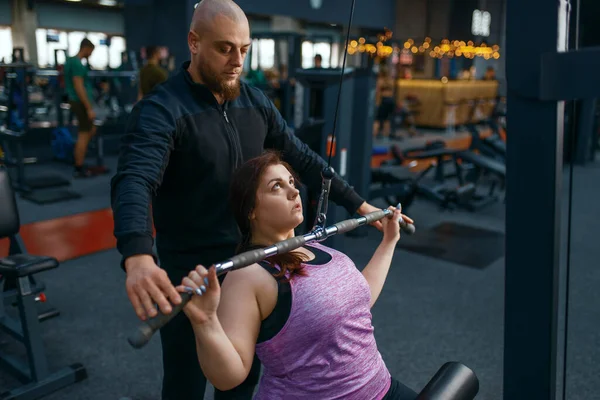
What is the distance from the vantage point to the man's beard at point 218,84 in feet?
4.80

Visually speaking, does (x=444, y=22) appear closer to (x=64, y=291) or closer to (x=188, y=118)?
(x=64, y=291)

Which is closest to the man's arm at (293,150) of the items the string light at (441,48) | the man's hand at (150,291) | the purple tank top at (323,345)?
the purple tank top at (323,345)

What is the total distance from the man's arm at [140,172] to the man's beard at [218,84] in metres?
0.15

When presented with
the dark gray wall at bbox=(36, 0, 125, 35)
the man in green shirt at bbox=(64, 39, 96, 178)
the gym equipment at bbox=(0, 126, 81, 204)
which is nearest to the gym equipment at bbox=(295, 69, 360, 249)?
the gym equipment at bbox=(0, 126, 81, 204)

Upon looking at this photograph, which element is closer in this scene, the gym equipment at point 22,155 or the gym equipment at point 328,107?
the gym equipment at point 328,107

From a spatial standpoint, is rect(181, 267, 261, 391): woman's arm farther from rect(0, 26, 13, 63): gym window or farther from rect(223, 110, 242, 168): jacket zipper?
rect(0, 26, 13, 63): gym window

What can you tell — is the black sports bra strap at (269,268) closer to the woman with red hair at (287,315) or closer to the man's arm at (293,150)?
the woman with red hair at (287,315)

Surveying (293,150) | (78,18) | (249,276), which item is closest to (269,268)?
(249,276)

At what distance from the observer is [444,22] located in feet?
48.3

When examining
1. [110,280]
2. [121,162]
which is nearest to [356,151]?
[110,280]

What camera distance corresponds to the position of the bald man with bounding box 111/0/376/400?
4.50ft

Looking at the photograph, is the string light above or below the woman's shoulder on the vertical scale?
above

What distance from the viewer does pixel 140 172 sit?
1.27 m

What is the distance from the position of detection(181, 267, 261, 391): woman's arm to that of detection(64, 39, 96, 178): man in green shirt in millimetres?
5581
